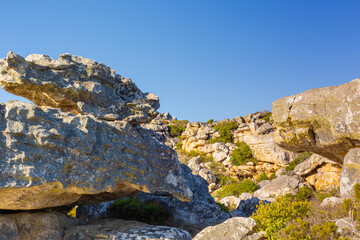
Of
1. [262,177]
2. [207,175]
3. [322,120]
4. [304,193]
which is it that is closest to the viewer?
[322,120]

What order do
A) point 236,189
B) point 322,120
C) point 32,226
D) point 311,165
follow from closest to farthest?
1. point 32,226
2. point 322,120
3. point 311,165
4. point 236,189

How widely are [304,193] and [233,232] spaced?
1763cm

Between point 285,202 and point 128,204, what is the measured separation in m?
6.33

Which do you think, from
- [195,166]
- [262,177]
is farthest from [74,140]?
[262,177]

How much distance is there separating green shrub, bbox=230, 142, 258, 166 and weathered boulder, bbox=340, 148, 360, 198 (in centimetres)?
2403

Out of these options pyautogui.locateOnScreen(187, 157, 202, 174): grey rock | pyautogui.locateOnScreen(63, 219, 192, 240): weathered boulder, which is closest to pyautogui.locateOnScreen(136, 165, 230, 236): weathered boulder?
pyautogui.locateOnScreen(63, 219, 192, 240): weathered boulder

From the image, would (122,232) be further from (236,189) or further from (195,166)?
(195,166)

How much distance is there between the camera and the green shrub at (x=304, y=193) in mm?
21500

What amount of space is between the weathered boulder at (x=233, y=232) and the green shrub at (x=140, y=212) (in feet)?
15.4

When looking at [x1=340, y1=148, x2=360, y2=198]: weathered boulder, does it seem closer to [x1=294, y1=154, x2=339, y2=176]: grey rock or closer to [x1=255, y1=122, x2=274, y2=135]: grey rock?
[x1=294, y1=154, x2=339, y2=176]: grey rock

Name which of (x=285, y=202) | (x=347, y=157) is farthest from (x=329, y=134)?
(x=285, y=202)

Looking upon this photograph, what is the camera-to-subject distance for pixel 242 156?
35.3 meters

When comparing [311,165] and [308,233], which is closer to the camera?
[308,233]

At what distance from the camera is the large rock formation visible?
6.94 meters
